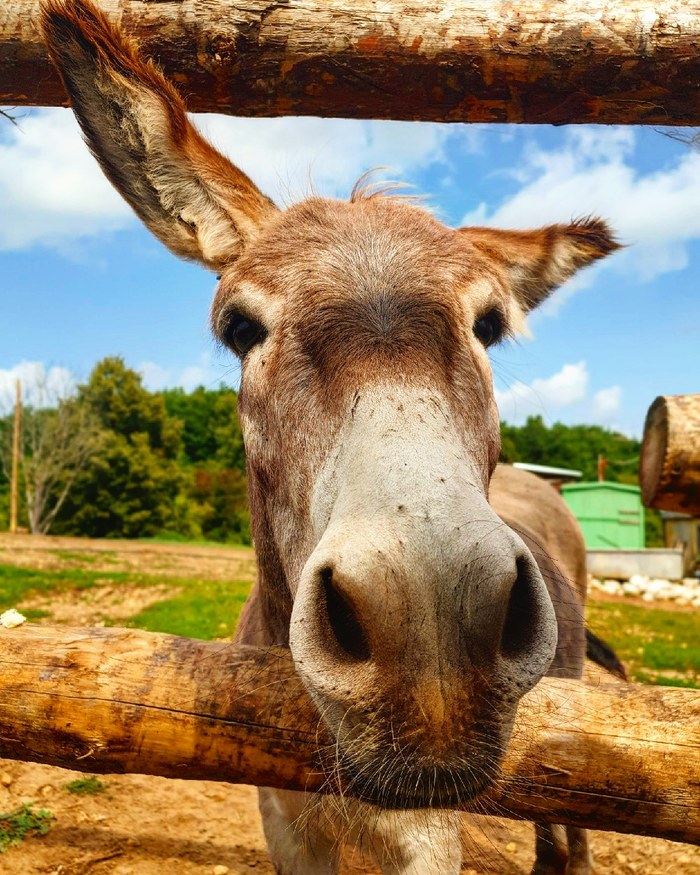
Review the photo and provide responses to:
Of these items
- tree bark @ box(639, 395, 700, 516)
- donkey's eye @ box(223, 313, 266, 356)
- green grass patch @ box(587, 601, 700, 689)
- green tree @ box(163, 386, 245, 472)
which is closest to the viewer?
donkey's eye @ box(223, 313, 266, 356)

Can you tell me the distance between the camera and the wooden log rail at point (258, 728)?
183 centimetres

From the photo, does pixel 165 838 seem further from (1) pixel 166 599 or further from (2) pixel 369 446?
(1) pixel 166 599

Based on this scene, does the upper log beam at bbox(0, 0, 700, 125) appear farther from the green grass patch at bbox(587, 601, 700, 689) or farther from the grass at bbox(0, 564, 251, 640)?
the grass at bbox(0, 564, 251, 640)

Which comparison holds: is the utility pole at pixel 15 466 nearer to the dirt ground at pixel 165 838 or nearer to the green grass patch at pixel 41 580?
the green grass patch at pixel 41 580

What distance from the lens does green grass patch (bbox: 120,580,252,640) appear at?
10.3 m

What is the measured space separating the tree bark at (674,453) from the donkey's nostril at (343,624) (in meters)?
2.24

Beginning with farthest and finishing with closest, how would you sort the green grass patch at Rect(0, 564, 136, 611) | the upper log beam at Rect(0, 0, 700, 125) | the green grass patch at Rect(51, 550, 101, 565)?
the green grass patch at Rect(51, 550, 101, 565) < the green grass patch at Rect(0, 564, 136, 611) < the upper log beam at Rect(0, 0, 700, 125)

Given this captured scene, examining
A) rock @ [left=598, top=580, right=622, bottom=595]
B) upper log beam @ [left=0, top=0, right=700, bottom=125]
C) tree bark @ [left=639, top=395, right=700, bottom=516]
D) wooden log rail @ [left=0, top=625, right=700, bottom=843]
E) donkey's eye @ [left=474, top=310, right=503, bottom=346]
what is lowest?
rock @ [left=598, top=580, right=622, bottom=595]

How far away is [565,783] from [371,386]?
1.23 m

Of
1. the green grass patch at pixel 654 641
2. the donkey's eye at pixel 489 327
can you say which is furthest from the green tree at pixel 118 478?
the donkey's eye at pixel 489 327

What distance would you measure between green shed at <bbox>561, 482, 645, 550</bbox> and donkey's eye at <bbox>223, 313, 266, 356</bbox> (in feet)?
92.2

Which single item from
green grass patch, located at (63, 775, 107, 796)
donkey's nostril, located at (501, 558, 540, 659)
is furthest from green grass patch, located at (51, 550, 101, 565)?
donkey's nostril, located at (501, 558, 540, 659)

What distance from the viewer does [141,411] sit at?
46375 millimetres

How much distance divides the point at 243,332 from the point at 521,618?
1.42m
